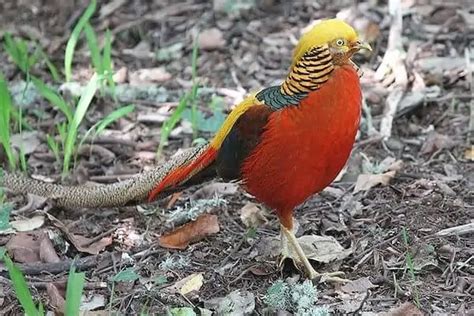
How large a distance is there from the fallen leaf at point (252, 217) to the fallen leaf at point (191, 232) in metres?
0.15

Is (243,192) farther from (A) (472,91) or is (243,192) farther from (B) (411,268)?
(A) (472,91)

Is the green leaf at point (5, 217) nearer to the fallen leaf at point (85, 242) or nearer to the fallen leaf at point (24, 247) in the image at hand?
the fallen leaf at point (24, 247)

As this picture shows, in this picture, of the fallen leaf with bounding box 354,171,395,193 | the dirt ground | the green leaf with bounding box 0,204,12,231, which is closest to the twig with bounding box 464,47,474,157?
the dirt ground

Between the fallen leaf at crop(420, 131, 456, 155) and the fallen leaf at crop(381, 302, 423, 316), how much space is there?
5.39ft

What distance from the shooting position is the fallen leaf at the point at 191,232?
3.92 meters

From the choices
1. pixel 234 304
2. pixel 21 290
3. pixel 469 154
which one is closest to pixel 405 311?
pixel 234 304

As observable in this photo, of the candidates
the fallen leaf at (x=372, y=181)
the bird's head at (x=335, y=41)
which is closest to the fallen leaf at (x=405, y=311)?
the bird's head at (x=335, y=41)

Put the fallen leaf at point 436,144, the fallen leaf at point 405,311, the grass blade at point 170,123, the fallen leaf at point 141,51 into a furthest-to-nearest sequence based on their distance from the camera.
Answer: the fallen leaf at point 141,51 → the fallen leaf at point 436,144 → the grass blade at point 170,123 → the fallen leaf at point 405,311

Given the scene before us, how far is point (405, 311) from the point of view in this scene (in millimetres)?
3174

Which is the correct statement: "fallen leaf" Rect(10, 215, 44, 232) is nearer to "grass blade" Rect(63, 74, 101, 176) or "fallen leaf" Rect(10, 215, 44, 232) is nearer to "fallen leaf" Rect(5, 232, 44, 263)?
"fallen leaf" Rect(5, 232, 44, 263)

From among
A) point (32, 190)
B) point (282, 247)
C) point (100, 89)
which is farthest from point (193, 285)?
point (100, 89)

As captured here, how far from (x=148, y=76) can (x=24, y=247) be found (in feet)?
6.91

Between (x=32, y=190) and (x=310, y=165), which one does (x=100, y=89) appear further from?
(x=310, y=165)

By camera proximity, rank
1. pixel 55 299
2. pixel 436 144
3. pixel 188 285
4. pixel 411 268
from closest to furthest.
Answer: pixel 411 268, pixel 55 299, pixel 188 285, pixel 436 144
